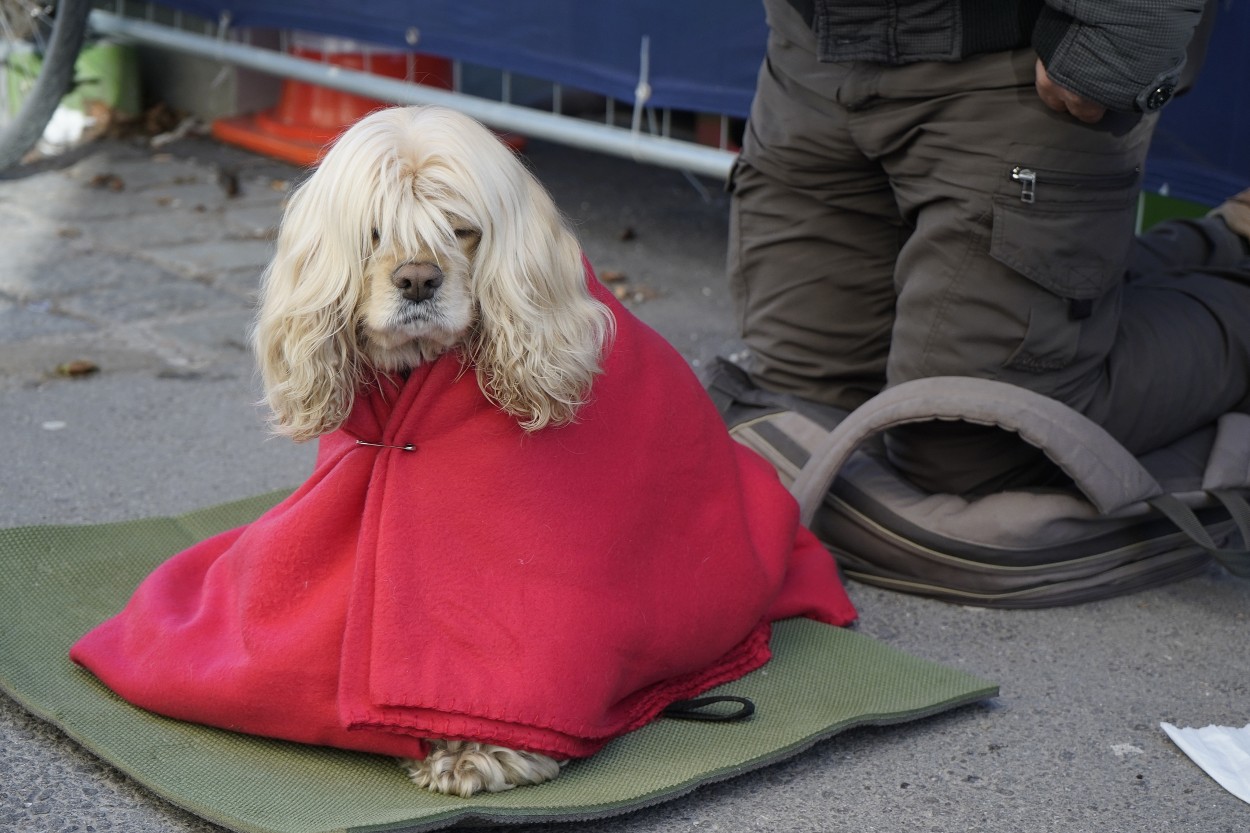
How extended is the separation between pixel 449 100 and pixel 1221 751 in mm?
4092

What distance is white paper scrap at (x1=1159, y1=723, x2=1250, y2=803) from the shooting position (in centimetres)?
245

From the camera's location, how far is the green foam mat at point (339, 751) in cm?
221

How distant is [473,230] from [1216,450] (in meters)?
1.79

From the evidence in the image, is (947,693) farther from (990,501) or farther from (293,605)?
(293,605)

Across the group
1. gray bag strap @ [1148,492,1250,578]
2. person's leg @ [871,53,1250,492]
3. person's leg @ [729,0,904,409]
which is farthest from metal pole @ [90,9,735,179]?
gray bag strap @ [1148,492,1250,578]

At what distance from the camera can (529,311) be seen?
2.21 metres

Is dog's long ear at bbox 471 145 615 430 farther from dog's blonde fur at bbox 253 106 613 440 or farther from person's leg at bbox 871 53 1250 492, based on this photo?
person's leg at bbox 871 53 1250 492

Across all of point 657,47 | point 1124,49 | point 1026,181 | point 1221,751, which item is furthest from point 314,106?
point 1221,751

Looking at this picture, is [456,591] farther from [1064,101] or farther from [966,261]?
[1064,101]

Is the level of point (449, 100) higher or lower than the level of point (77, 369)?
higher

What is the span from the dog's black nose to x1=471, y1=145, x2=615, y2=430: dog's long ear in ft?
0.30

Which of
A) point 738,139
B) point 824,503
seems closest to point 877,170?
point 824,503

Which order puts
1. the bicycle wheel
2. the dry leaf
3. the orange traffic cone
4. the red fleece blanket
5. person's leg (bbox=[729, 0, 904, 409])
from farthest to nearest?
the orange traffic cone → the bicycle wheel → the dry leaf → person's leg (bbox=[729, 0, 904, 409]) → the red fleece blanket

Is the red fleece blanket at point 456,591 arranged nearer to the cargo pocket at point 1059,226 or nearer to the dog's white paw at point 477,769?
the dog's white paw at point 477,769
